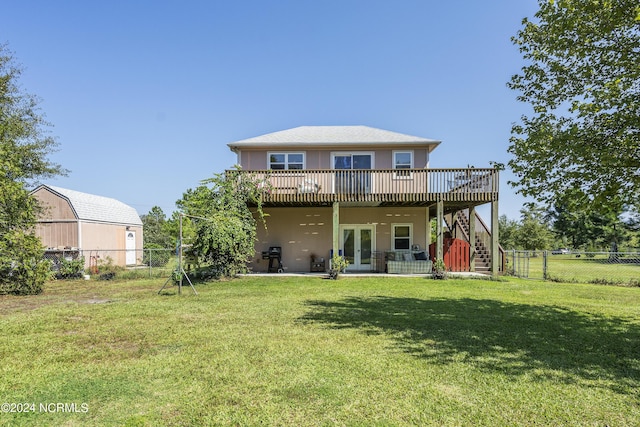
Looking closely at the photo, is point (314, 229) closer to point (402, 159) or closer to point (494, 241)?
point (402, 159)

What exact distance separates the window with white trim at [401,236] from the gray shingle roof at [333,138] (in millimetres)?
3899

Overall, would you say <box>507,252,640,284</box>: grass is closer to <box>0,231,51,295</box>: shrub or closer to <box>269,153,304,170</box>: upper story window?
<box>269,153,304,170</box>: upper story window

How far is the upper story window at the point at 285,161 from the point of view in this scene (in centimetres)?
1521

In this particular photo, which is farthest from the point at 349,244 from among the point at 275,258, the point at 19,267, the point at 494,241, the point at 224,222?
the point at 19,267

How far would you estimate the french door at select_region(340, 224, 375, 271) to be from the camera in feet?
50.6

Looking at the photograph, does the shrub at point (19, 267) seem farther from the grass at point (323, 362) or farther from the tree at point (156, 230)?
the tree at point (156, 230)

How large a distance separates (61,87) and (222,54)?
6583 millimetres

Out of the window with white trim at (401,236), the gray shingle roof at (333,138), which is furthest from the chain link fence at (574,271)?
the gray shingle roof at (333,138)

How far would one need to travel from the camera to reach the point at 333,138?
15398 millimetres

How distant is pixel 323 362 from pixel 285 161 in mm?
12029

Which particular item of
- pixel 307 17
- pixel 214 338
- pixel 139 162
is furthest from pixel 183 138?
pixel 214 338

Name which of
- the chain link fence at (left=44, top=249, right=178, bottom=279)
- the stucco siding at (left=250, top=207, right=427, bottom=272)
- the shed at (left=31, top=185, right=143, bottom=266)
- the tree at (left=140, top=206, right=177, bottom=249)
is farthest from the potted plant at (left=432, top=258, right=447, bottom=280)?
the tree at (left=140, top=206, right=177, bottom=249)

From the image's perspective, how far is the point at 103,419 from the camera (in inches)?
111

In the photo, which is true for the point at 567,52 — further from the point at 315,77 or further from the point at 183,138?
the point at 183,138
